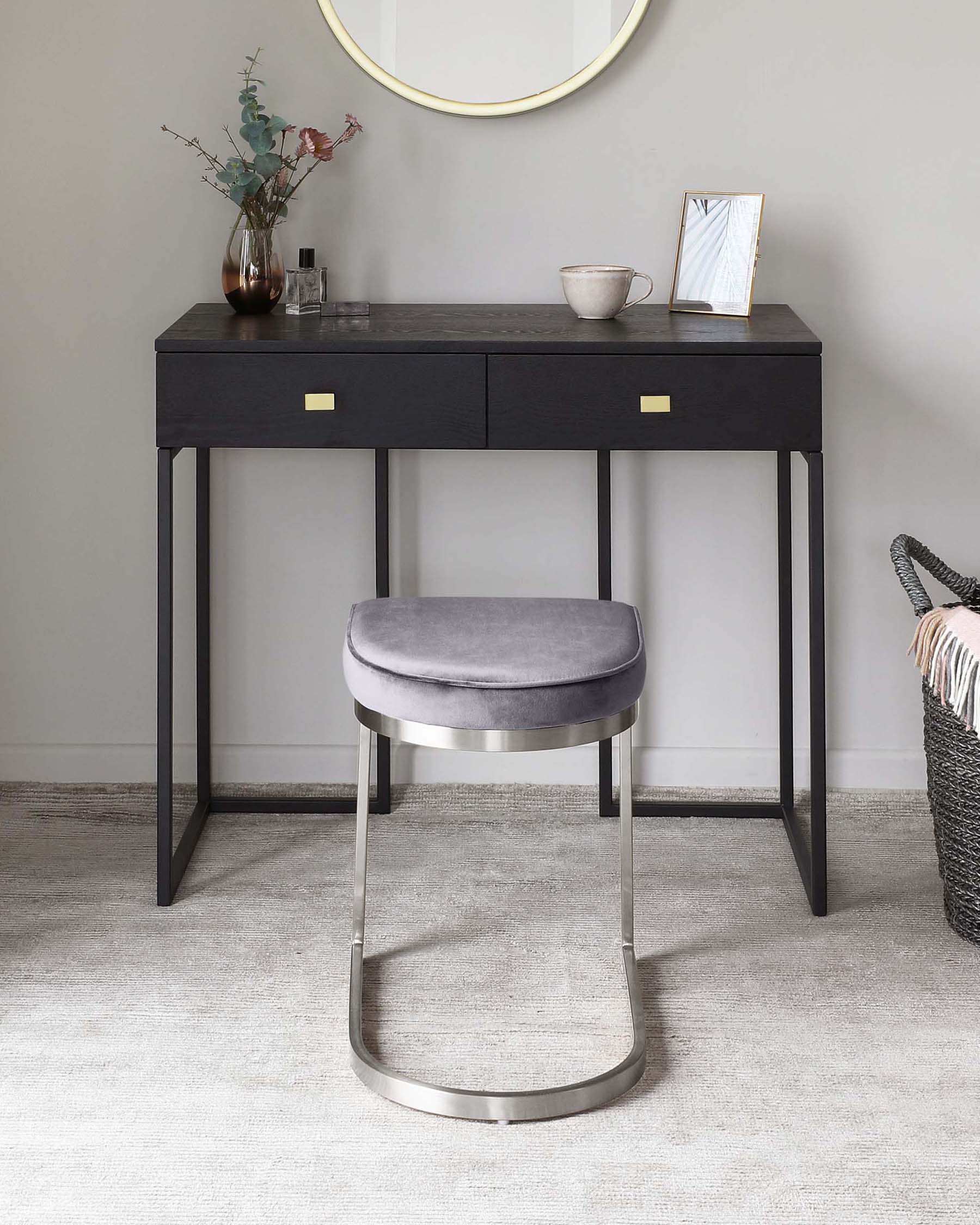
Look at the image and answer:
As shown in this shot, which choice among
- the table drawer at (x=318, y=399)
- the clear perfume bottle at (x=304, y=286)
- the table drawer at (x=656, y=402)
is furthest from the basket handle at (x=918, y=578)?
the clear perfume bottle at (x=304, y=286)

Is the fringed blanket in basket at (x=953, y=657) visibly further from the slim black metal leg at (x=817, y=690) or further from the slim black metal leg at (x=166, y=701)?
the slim black metal leg at (x=166, y=701)

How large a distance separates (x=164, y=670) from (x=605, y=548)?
31.3 inches

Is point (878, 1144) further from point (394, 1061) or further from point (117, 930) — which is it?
point (117, 930)

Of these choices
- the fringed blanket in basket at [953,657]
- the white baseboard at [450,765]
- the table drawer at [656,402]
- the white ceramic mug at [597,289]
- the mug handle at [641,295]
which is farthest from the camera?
the white baseboard at [450,765]

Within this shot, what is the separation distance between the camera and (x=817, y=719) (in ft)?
6.37

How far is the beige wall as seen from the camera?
2170 millimetres

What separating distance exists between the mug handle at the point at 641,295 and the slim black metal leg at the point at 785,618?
0.36m

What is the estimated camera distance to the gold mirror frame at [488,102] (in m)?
2.14

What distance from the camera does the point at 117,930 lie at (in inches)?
75.6

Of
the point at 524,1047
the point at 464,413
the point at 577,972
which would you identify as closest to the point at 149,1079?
the point at 524,1047

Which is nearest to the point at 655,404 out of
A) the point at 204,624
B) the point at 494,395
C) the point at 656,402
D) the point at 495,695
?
the point at 656,402

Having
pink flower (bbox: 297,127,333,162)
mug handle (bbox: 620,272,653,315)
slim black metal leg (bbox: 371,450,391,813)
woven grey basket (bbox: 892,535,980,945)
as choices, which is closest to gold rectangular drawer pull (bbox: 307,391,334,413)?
slim black metal leg (bbox: 371,450,391,813)

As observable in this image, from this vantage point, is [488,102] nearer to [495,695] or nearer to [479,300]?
[479,300]

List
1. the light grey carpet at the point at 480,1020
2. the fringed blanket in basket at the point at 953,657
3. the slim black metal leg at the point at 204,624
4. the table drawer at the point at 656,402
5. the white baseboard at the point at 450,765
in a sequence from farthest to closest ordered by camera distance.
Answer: the white baseboard at the point at 450,765
the slim black metal leg at the point at 204,624
the table drawer at the point at 656,402
the fringed blanket in basket at the point at 953,657
the light grey carpet at the point at 480,1020
